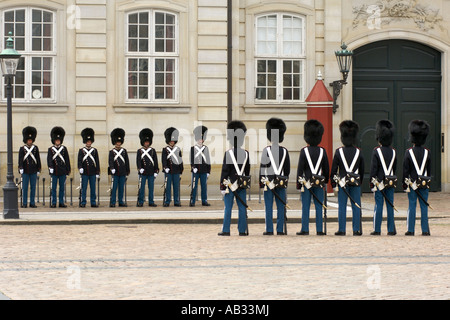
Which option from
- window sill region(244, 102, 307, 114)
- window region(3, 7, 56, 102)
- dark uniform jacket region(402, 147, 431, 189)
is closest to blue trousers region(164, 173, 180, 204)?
window sill region(244, 102, 307, 114)

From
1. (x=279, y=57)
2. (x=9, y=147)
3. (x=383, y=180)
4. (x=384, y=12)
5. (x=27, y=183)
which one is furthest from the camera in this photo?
(x=384, y=12)

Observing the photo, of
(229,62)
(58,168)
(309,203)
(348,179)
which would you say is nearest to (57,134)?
(58,168)

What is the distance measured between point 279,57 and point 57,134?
5549mm

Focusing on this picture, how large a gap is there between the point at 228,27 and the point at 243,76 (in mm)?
1111

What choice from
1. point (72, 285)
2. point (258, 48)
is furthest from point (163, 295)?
point (258, 48)

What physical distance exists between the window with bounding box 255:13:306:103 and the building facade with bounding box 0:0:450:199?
2 cm

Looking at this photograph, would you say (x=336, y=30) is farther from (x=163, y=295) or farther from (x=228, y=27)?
(x=163, y=295)

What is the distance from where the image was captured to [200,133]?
21969 mm

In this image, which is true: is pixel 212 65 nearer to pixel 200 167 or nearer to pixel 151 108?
pixel 151 108

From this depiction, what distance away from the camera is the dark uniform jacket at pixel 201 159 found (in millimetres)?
21516

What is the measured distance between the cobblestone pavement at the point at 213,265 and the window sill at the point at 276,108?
287 inches

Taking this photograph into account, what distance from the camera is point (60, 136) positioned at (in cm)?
2161

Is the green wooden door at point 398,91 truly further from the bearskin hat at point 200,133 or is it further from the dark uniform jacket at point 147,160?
the dark uniform jacket at point 147,160

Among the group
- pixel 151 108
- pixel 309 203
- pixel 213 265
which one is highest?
pixel 151 108
